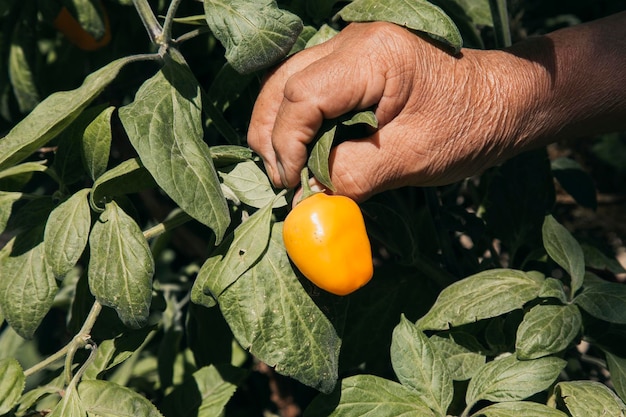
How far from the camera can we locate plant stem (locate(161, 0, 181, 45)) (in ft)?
3.13

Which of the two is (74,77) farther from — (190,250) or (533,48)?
(533,48)

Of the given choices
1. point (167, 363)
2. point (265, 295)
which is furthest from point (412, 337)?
point (167, 363)

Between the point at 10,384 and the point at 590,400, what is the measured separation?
2.55ft

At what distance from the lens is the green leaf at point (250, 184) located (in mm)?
1027

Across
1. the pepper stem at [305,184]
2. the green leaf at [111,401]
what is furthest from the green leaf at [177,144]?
the green leaf at [111,401]

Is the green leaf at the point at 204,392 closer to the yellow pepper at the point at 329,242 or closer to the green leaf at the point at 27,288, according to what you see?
the green leaf at the point at 27,288

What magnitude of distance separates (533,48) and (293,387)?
2.89 ft

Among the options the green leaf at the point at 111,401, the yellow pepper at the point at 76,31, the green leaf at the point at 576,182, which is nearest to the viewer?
the green leaf at the point at 111,401

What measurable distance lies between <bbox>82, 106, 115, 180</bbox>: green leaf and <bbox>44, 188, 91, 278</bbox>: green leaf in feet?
0.13

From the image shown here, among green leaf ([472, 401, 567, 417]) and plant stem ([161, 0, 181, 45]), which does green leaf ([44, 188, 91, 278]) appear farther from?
green leaf ([472, 401, 567, 417])

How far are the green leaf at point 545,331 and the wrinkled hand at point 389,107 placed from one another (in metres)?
0.24

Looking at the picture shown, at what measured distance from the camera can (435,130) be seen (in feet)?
3.40

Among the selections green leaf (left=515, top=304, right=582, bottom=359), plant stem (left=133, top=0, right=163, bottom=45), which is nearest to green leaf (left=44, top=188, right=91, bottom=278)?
plant stem (left=133, top=0, right=163, bottom=45)

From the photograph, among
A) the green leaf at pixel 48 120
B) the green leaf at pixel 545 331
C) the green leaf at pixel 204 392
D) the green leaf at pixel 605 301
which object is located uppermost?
the green leaf at pixel 48 120
